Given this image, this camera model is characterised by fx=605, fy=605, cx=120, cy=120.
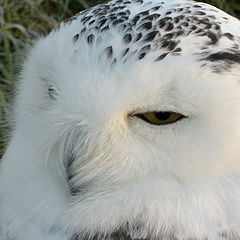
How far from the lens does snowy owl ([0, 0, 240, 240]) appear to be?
1804mm

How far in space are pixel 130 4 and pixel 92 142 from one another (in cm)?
53

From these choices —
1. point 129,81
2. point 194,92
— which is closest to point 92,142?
point 129,81

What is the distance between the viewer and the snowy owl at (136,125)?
180 centimetres

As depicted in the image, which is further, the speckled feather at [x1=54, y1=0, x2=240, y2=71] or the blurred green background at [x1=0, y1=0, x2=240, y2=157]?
the blurred green background at [x1=0, y1=0, x2=240, y2=157]

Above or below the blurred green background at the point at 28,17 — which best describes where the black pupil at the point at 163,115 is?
above

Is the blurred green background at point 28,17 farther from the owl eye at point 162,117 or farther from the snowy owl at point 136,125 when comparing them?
the owl eye at point 162,117

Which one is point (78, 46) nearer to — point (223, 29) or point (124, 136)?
point (124, 136)

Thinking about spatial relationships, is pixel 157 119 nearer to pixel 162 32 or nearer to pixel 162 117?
pixel 162 117

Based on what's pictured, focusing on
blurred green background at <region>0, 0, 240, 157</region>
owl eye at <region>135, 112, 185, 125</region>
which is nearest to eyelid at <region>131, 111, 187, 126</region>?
owl eye at <region>135, 112, 185, 125</region>

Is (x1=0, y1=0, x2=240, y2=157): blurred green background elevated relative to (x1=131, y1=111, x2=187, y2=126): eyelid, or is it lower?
lower

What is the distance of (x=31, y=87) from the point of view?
7.03 feet

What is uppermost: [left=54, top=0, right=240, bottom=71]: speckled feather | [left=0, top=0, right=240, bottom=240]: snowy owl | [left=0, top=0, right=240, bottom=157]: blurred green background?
[left=54, top=0, right=240, bottom=71]: speckled feather

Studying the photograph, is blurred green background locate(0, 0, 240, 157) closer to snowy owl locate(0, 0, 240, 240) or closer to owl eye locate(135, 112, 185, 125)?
snowy owl locate(0, 0, 240, 240)

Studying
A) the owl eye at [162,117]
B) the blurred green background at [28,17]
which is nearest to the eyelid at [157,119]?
the owl eye at [162,117]
